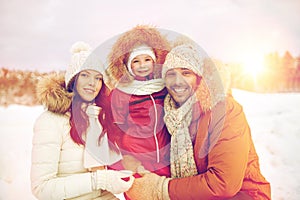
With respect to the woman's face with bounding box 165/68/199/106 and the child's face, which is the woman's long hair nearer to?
the child's face

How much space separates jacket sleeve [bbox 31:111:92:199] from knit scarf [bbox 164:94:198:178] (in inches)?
16.5

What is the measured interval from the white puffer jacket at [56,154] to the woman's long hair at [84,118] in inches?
1.1

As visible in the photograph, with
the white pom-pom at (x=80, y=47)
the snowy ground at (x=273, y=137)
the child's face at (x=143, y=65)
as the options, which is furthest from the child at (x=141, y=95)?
the snowy ground at (x=273, y=137)

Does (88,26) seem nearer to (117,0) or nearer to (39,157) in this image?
(117,0)

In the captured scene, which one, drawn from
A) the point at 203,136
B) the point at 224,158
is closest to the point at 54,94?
the point at 203,136

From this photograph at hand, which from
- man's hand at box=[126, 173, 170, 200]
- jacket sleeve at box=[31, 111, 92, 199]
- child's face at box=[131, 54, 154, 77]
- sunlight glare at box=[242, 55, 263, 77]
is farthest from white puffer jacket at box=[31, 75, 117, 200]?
sunlight glare at box=[242, 55, 263, 77]

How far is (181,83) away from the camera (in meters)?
1.80

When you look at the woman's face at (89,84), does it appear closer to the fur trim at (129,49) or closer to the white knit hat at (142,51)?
the fur trim at (129,49)

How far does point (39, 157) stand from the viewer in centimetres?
182

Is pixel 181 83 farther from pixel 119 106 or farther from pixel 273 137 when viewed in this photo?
pixel 273 137

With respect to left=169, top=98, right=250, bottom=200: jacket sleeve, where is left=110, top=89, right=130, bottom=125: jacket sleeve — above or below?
above

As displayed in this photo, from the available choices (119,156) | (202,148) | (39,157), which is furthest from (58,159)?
(202,148)

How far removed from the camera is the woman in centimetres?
181

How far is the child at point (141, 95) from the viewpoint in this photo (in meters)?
1.82
